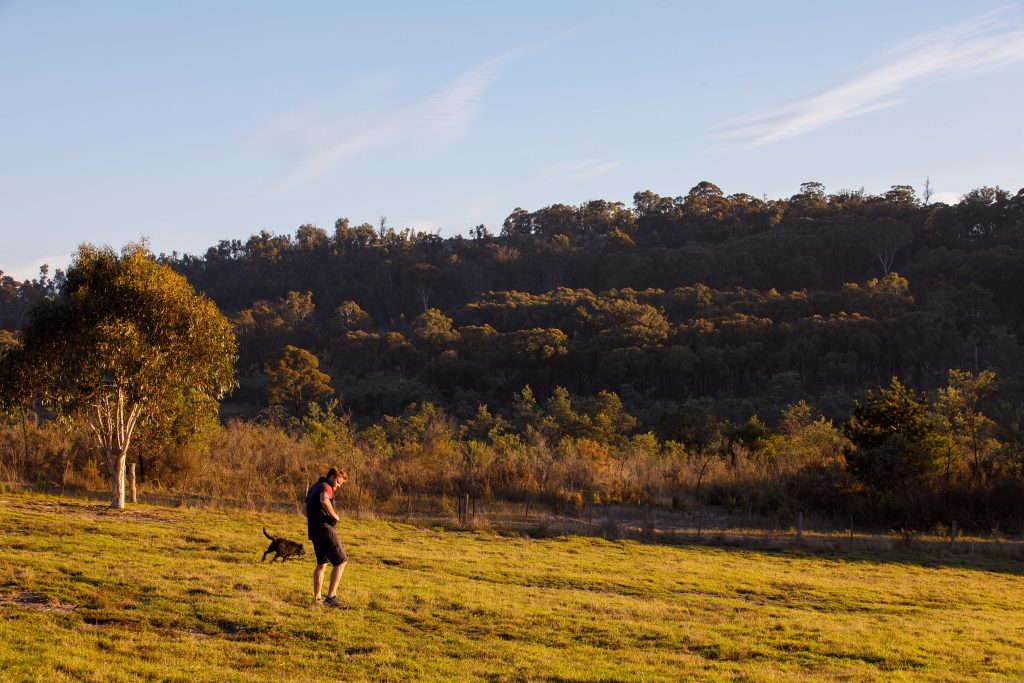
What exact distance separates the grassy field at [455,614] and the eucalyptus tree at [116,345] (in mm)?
2868

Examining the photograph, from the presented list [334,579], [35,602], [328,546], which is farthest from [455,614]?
[35,602]

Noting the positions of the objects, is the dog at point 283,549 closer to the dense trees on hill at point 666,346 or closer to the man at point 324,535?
the man at point 324,535

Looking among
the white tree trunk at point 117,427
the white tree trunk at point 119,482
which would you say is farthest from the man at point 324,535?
the white tree trunk at point 117,427

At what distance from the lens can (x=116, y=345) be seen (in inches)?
774

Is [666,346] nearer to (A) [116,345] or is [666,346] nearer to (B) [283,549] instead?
(A) [116,345]

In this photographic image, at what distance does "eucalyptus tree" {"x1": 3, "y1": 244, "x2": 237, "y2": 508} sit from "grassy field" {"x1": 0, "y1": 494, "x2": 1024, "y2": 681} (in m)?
2.87

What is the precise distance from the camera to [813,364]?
67500mm

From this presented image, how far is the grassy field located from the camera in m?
8.58

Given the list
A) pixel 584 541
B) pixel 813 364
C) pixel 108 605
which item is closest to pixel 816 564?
pixel 584 541

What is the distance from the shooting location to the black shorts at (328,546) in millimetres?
10578

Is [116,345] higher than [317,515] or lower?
higher

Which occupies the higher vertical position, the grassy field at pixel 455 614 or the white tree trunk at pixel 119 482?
the white tree trunk at pixel 119 482

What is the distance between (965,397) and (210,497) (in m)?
25.8

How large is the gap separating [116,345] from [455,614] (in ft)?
40.4
